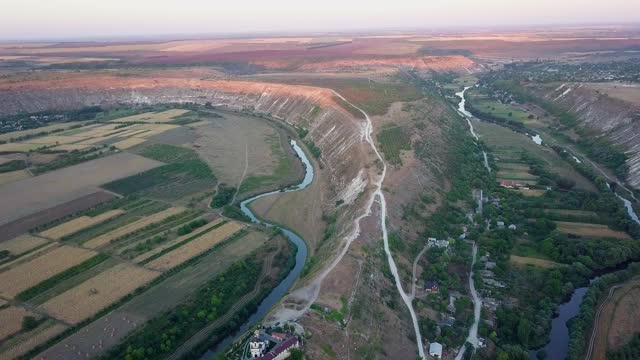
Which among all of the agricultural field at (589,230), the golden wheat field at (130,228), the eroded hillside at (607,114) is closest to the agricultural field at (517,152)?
the eroded hillside at (607,114)

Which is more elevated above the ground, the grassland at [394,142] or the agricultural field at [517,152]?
the grassland at [394,142]

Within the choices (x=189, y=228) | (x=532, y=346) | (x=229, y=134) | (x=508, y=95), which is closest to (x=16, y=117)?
(x=229, y=134)

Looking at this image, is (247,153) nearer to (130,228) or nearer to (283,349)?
(130,228)

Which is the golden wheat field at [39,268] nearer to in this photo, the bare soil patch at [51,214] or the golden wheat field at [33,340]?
the golden wheat field at [33,340]

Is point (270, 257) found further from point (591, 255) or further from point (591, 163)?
point (591, 163)

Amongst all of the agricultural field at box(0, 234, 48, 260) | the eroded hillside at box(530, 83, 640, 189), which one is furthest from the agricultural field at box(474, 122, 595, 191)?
the agricultural field at box(0, 234, 48, 260)

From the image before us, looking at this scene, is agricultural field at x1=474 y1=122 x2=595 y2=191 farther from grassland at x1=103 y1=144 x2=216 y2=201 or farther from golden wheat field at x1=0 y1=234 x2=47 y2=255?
golden wheat field at x1=0 y1=234 x2=47 y2=255
